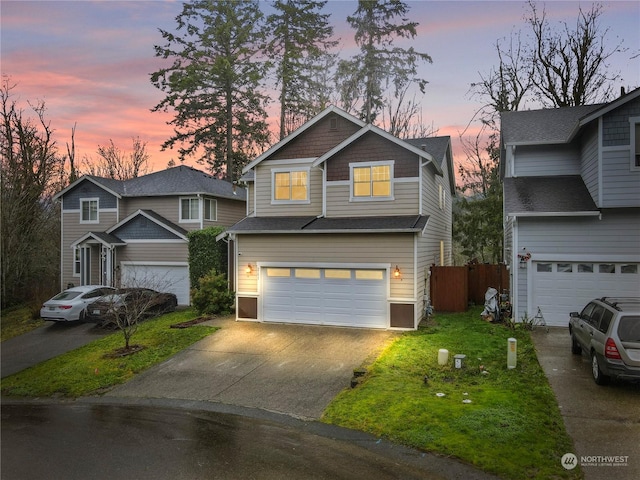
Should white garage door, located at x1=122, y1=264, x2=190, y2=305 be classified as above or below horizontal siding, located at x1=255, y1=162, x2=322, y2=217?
below

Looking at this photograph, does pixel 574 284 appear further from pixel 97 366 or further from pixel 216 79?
pixel 216 79

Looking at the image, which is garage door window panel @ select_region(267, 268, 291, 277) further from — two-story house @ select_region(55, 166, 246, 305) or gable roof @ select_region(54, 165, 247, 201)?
gable roof @ select_region(54, 165, 247, 201)

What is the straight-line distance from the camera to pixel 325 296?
53.8ft

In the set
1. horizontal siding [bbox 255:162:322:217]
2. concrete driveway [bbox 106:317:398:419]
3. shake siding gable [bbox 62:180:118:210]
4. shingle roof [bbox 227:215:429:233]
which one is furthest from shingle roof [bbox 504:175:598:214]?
shake siding gable [bbox 62:180:118:210]

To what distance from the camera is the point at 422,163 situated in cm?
1622

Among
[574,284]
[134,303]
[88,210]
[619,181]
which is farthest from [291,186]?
[88,210]

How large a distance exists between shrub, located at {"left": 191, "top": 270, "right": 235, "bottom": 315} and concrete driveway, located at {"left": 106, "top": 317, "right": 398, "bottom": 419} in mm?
3063

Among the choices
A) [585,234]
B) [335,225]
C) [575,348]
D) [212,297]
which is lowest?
[575,348]

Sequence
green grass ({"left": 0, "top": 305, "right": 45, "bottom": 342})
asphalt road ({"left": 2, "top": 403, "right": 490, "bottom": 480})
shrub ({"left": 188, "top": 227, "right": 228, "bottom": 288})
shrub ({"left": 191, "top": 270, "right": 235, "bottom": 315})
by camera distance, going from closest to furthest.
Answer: asphalt road ({"left": 2, "top": 403, "right": 490, "bottom": 480}), shrub ({"left": 191, "top": 270, "right": 235, "bottom": 315}), green grass ({"left": 0, "top": 305, "right": 45, "bottom": 342}), shrub ({"left": 188, "top": 227, "right": 228, "bottom": 288})

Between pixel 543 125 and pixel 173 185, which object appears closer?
pixel 543 125

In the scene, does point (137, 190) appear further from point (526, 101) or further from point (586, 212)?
point (526, 101)

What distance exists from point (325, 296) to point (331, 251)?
1725mm

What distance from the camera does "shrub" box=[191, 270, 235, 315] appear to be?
19.0 meters

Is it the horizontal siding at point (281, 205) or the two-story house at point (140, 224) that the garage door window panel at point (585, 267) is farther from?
the two-story house at point (140, 224)
